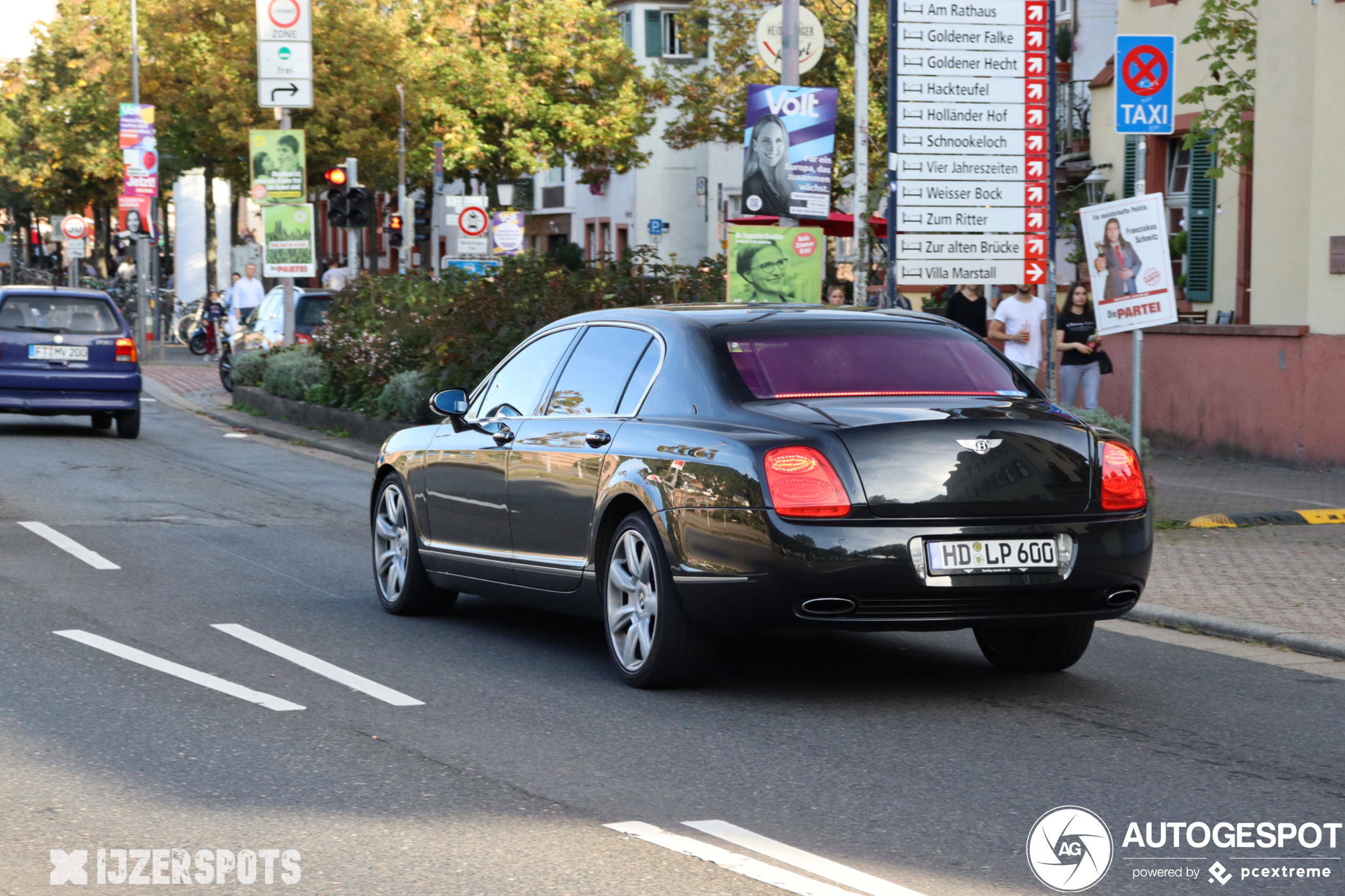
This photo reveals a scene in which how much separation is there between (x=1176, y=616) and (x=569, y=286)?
431 inches

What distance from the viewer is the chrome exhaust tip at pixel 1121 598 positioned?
7363 millimetres

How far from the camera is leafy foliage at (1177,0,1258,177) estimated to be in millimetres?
19672

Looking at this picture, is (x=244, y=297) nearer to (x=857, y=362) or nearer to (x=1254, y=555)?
(x=1254, y=555)

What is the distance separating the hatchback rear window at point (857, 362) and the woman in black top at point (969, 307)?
32.3 feet

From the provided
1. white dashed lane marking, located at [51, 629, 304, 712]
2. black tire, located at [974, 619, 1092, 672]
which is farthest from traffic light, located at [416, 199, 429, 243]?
black tire, located at [974, 619, 1092, 672]

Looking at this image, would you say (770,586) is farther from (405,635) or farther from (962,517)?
(405,635)

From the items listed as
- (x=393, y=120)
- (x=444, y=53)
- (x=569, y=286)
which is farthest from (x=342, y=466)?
(x=444, y=53)

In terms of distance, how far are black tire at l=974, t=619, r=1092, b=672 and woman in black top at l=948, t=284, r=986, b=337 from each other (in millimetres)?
9632

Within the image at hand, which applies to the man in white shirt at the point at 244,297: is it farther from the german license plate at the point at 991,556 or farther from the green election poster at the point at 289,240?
the german license plate at the point at 991,556

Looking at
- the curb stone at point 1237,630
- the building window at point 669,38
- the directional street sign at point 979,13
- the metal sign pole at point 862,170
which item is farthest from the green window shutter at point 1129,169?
the building window at point 669,38

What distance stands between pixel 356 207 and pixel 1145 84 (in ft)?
55.9

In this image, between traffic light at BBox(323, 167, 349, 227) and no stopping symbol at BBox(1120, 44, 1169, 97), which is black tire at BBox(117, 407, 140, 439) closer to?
traffic light at BBox(323, 167, 349, 227)

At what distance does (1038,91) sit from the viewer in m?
15.7

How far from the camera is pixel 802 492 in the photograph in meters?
7.02
